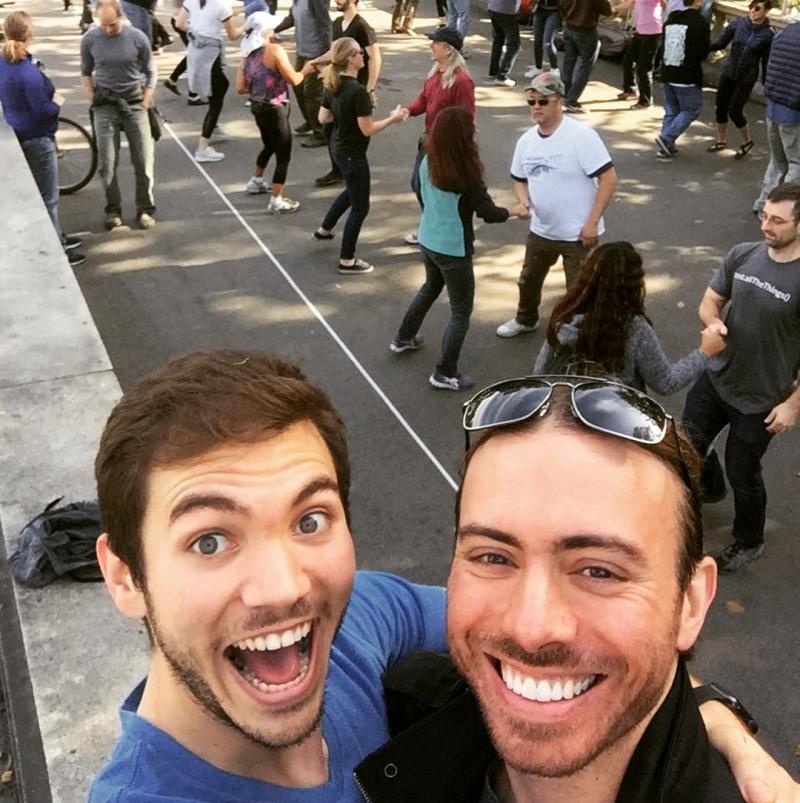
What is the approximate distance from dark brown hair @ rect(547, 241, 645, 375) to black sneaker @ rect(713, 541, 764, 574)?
49.8 inches

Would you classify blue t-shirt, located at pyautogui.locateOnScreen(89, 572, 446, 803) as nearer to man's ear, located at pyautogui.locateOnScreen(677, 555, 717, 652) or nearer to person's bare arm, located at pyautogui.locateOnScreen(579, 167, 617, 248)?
man's ear, located at pyautogui.locateOnScreen(677, 555, 717, 652)

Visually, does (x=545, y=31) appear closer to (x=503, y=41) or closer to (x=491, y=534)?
(x=503, y=41)

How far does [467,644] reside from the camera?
147cm

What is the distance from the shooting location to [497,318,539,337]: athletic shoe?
694 cm

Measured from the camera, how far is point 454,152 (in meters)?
5.80

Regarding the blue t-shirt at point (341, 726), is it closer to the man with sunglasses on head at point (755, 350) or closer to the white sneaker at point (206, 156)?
the man with sunglasses on head at point (755, 350)

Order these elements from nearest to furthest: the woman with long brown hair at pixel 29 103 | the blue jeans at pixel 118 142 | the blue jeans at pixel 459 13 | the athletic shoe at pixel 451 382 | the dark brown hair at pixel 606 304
→ the dark brown hair at pixel 606 304 < the athletic shoe at pixel 451 382 < the woman with long brown hair at pixel 29 103 < the blue jeans at pixel 118 142 < the blue jeans at pixel 459 13

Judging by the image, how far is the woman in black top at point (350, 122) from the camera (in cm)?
745

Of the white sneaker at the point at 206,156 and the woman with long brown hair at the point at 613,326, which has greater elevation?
the woman with long brown hair at the point at 613,326

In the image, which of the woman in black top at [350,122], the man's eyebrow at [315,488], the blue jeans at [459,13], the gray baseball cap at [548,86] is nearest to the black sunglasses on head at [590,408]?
the man's eyebrow at [315,488]

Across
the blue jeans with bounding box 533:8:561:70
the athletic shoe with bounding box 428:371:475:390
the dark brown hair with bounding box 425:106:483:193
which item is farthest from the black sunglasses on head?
the blue jeans with bounding box 533:8:561:70

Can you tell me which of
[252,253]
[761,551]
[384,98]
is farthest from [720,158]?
[761,551]

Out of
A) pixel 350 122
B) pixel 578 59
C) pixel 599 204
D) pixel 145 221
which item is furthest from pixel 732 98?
pixel 145 221

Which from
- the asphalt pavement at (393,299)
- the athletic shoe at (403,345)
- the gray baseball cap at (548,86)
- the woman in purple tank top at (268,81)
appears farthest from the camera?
the woman in purple tank top at (268,81)
